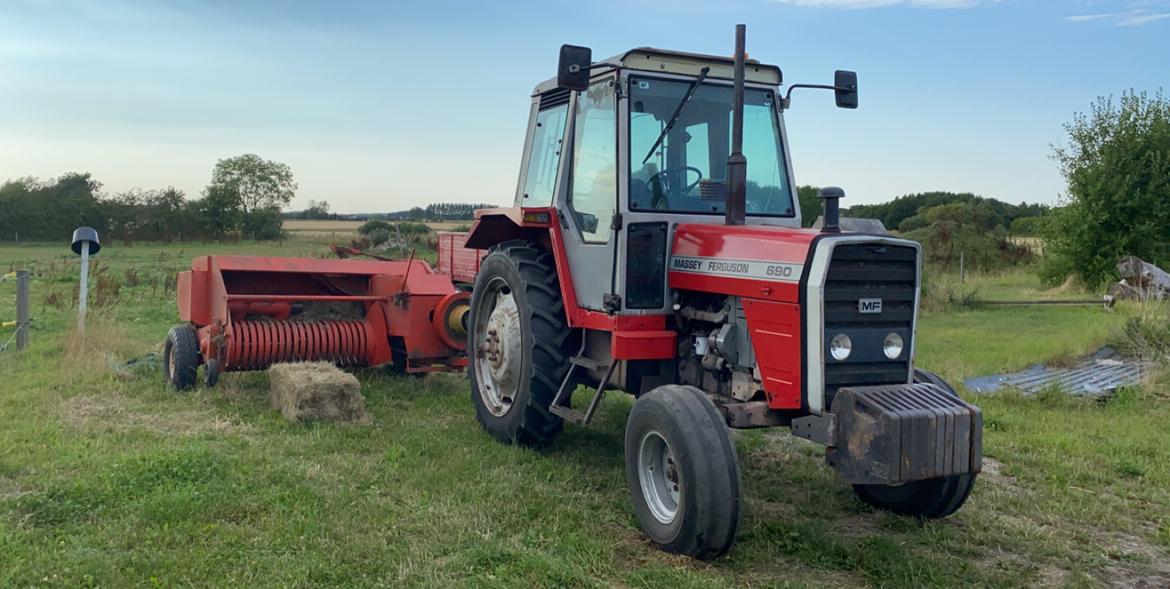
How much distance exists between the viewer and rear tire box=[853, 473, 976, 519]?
453 centimetres

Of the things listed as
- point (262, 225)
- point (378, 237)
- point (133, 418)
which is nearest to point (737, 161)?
point (133, 418)

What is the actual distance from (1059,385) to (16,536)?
25.7ft

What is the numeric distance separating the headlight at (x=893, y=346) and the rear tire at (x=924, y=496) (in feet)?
2.22

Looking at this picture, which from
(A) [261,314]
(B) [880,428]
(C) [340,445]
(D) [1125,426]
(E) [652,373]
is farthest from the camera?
(A) [261,314]

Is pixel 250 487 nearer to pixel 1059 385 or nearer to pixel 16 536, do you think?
pixel 16 536

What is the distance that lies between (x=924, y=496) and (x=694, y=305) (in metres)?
1.57

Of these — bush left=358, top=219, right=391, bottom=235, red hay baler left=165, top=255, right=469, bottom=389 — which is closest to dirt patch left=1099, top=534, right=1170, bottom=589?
red hay baler left=165, top=255, right=469, bottom=389

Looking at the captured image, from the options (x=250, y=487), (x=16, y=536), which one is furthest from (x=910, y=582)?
(x=16, y=536)

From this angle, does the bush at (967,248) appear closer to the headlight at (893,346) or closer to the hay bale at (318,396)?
the hay bale at (318,396)

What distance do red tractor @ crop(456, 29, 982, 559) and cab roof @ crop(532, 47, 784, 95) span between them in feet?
0.04

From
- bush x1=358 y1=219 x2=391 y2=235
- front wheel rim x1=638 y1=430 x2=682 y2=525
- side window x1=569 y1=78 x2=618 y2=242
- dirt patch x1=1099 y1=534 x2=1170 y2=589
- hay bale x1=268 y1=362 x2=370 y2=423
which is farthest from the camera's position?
bush x1=358 y1=219 x2=391 y2=235

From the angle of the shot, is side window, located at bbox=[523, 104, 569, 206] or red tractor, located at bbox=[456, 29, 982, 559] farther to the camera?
side window, located at bbox=[523, 104, 569, 206]

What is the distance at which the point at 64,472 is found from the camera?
16.6 ft

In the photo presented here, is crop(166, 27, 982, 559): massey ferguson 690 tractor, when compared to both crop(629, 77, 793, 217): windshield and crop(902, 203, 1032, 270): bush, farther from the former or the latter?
crop(902, 203, 1032, 270): bush
